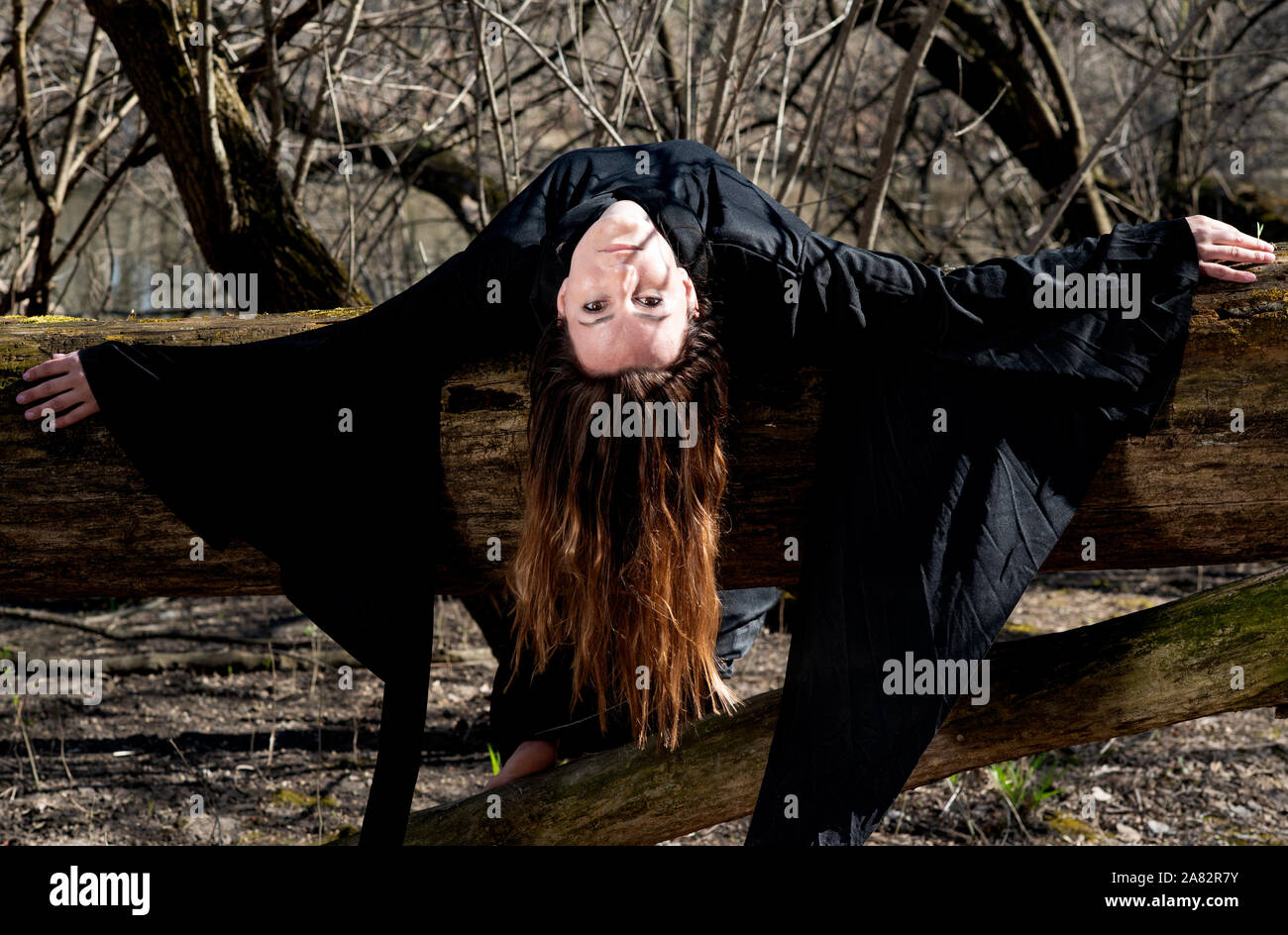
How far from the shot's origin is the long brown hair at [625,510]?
214cm

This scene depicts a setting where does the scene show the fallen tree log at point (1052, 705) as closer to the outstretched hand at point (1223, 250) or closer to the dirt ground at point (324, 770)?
the outstretched hand at point (1223, 250)

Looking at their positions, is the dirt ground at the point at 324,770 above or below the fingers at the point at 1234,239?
below

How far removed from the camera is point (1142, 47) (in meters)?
6.31

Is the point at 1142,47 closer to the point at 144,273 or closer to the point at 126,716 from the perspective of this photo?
the point at 126,716

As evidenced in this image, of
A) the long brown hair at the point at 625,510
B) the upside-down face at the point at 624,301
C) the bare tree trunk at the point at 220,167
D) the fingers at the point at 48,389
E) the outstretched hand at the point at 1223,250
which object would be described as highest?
the bare tree trunk at the point at 220,167

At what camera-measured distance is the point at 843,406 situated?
2301mm

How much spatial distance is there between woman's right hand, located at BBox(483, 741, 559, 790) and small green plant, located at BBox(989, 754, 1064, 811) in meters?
1.67

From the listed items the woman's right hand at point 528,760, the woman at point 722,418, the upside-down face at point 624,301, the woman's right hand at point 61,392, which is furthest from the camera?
the woman's right hand at point 528,760

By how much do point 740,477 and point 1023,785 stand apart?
2058mm

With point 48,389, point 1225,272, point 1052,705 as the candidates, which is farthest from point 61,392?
point 1225,272

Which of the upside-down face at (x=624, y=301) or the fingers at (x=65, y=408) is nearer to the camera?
the upside-down face at (x=624, y=301)

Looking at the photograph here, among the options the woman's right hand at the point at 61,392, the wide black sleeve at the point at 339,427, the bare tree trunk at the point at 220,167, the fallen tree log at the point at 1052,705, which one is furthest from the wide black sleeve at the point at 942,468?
the bare tree trunk at the point at 220,167

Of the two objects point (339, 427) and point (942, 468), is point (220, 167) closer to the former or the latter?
point (339, 427)

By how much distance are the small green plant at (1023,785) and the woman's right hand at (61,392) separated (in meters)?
2.95
